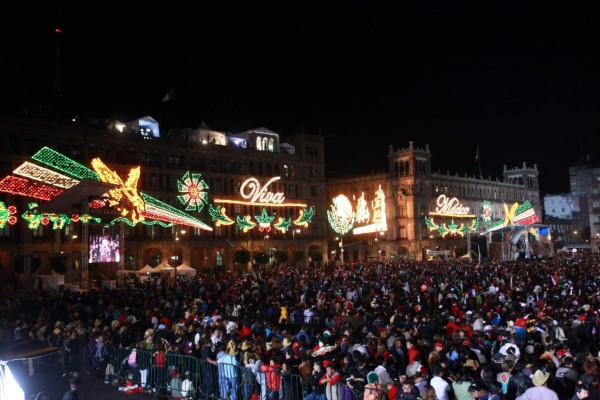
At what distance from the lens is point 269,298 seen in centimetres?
2345

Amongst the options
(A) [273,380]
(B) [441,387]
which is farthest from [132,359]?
(B) [441,387]

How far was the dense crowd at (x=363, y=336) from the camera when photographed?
30.8ft

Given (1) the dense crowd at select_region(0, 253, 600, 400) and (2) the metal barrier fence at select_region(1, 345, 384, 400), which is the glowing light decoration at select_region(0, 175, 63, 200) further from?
(2) the metal barrier fence at select_region(1, 345, 384, 400)

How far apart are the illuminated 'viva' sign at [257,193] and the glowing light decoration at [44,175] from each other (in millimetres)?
26127

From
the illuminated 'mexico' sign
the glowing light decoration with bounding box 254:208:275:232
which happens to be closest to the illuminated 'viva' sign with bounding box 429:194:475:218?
the illuminated 'mexico' sign

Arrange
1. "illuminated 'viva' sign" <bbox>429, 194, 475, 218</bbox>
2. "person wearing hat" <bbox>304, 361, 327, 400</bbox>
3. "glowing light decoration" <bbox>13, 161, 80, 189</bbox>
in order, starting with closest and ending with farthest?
"person wearing hat" <bbox>304, 361, 327, 400</bbox> < "glowing light decoration" <bbox>13, 161, 80, 189</bbox> < "illuminated 'viva' sign" <bbox>429, 194, 475, 218</bbox>

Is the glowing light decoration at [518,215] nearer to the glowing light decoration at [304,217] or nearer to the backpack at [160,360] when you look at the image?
the glowing light decoration at [304,217]

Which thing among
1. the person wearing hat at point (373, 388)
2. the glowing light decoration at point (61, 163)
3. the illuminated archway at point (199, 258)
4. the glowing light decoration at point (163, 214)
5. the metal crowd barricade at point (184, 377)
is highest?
the glowing light decoration at point (61, 163)

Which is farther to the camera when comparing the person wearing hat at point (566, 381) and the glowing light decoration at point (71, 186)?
the glowing light decoration at point (71, 186)

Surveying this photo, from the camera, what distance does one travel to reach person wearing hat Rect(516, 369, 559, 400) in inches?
321

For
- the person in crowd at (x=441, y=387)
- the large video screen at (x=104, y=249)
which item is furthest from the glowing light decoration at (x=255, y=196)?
the person in crowd at (x=441, y=387)

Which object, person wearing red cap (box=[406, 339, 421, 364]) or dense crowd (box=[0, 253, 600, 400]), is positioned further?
person wearing red cap (box=[406, 339, 421, 364])

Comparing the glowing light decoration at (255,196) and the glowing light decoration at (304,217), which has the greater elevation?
the glowing light decoration at (255,196)

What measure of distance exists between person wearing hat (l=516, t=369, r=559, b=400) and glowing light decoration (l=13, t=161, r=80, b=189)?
81.3 feet
